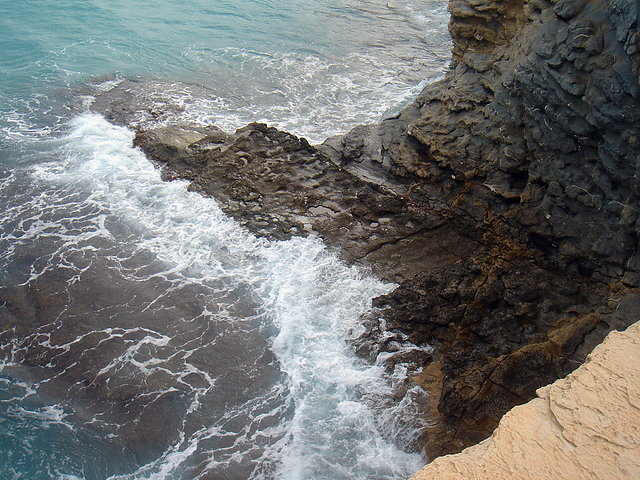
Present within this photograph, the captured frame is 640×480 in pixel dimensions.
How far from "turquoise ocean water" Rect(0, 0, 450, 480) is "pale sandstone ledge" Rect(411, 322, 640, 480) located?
4.30 metres

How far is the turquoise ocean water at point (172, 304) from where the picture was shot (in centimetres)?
926

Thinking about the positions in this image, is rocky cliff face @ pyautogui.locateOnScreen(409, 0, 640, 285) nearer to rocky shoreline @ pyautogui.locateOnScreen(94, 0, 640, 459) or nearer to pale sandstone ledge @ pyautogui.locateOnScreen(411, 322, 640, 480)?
rocky shoreline @ pyautogui.locateOnScreen(94, 0, 640, 459)

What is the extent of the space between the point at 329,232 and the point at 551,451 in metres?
8.93

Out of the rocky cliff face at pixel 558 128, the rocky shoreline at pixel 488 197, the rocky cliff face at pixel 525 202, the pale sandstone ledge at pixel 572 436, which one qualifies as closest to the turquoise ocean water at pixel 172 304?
the rocky shoreline at pixel 488 197

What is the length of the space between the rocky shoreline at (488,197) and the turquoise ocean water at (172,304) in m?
0.77

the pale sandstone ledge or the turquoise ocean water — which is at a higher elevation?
the pale sandstone ledge

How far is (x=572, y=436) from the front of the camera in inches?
184

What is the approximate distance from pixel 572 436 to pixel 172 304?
Result: 28.9ft

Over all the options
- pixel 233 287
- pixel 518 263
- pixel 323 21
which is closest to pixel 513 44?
pixel 518 263

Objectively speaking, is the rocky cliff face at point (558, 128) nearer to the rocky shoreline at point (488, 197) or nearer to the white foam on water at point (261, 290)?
the rocky shoreline at point (488, 197)

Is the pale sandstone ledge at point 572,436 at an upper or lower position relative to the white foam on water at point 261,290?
upper

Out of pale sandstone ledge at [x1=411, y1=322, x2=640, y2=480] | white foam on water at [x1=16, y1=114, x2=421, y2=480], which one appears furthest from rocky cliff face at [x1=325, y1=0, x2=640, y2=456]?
pale sandstone ledge at [x1=411, y1=322, x2=640, y2=480]

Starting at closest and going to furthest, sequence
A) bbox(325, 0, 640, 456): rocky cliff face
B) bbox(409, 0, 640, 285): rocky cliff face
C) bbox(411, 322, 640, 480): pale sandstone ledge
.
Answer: bbox(411, 322, 640, 480): pale sandstone ledge
bbox(325, 0, 640, 456): rocky cliff face
bbox(409, 0, 640, 285): rocky cliff face

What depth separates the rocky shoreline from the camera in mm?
9148
